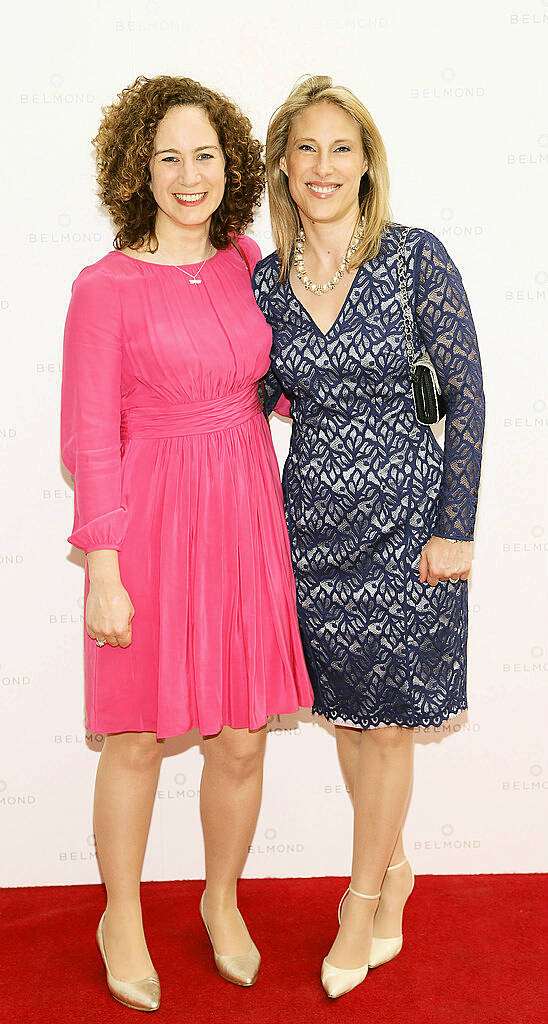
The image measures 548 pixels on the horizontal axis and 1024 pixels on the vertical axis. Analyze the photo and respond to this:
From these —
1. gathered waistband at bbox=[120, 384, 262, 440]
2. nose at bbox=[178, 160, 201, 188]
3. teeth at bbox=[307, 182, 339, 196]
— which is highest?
nose at bbox=[178, 160, 201, 188]

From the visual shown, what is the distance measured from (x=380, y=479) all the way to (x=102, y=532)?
0.57 metres

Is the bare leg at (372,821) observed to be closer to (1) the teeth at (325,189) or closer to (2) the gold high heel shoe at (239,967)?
(2) the gold high heel shoe at (239,967)

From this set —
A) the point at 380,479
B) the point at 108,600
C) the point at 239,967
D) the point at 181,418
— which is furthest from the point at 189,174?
the point at 239,967

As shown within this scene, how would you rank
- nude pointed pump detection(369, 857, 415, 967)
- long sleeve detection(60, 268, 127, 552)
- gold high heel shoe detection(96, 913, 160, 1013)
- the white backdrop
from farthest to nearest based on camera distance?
the white backdrop
nude pointed pump detection(369, 857, 415, 967)
gold high heel shoe detection(96, 913, 160, 1013)
long sleeve detection(60, 268, 127, 552)

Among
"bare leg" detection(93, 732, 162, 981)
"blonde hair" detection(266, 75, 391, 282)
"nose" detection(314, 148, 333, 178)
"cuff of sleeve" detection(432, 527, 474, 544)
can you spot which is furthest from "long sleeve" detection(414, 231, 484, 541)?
"bare leg" detection(93, 732, 162, 981)

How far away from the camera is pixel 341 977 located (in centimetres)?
220

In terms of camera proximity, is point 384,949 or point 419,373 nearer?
point 419,373

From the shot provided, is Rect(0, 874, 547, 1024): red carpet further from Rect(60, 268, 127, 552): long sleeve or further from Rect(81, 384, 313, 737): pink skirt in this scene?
Rect(60, 268, 127, 552): long sleeve

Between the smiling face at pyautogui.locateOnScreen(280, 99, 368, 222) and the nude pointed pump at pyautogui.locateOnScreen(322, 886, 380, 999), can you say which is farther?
the nude pointed pump at pyautogui.locateOnScreen(322, 886, 380, 999)

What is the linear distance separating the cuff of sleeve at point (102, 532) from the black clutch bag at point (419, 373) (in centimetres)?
64

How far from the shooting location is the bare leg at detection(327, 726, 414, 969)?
220 cm

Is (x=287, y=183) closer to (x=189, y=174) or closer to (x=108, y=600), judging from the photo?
(x=189, y=174)

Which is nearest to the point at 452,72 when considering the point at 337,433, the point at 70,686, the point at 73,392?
the point at 337,433

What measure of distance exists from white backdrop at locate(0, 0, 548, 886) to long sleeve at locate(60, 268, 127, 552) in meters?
0.58
